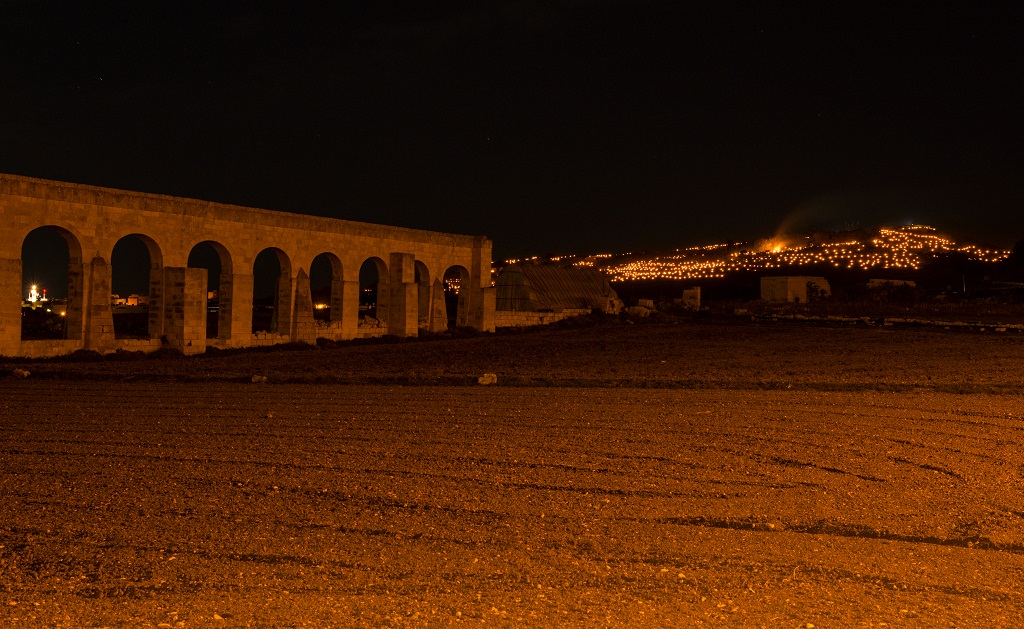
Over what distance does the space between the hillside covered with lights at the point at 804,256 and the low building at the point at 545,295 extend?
6465cm

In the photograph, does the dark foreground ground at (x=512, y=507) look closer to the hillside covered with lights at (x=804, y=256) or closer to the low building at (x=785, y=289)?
the low building at (x=785, y=289)

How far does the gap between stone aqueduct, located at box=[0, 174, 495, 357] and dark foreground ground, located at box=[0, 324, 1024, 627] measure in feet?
23.5

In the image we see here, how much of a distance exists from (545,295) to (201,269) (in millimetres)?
21324

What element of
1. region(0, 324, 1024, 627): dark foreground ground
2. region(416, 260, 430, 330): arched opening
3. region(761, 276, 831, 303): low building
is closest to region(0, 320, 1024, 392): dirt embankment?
region(0, 324, 1024, 627): dark foreground ground

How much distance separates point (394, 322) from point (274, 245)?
520 centimetres

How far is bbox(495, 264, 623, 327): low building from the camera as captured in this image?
123 ft

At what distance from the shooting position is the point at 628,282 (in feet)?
362

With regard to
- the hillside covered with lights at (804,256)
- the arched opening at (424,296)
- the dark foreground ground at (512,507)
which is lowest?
the dark foreground ground at (512,507)

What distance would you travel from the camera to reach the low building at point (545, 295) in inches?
1479

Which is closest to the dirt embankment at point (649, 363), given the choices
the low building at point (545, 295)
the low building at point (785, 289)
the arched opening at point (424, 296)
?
the arched opening at point (424, 296)

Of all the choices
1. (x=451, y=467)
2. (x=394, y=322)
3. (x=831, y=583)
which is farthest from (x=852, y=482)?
(x=394, y=322)

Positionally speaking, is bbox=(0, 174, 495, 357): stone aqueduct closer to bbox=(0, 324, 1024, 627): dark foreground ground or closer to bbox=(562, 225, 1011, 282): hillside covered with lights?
bbox=(0, 324, 1024, 627): dark foreground ground

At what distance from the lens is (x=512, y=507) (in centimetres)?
647

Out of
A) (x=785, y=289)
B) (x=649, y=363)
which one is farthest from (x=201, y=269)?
(x=785, y=289)
